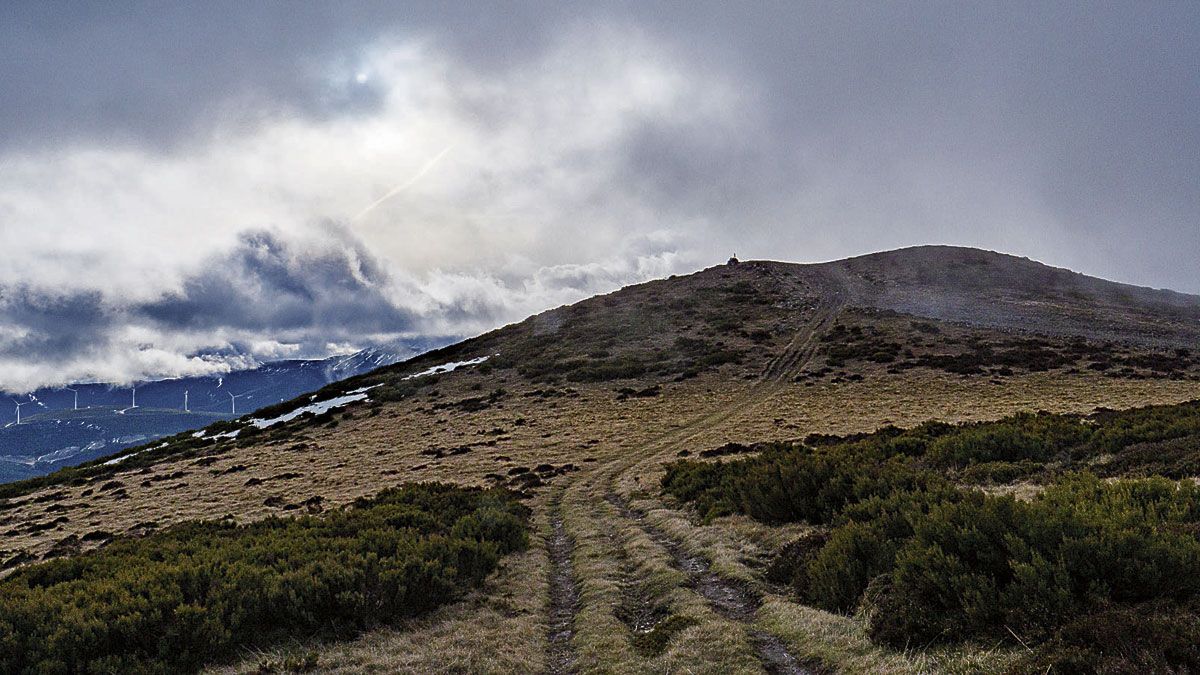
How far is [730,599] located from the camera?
10742 millimetres

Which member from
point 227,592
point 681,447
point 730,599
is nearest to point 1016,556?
point 730,599

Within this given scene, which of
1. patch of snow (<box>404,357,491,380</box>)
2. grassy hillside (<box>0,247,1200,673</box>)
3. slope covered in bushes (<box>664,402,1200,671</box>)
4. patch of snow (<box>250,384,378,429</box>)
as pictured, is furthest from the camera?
patch of snow (<box>404,357,491,380</box>)

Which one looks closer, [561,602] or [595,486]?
[561,602]

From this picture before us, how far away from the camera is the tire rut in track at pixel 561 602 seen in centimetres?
905

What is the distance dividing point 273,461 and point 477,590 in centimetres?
3289

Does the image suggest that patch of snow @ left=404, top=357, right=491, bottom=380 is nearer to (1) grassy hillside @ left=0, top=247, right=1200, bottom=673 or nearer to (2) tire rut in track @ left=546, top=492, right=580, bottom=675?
(1) grassy hillside @ left=0, top=247, right=1200, bottom=673

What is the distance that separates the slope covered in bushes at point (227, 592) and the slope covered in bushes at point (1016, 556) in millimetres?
6925

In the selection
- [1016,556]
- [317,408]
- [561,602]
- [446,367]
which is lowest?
[561,602]

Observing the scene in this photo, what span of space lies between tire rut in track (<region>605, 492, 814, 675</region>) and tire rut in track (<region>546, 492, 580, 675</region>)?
230 cm

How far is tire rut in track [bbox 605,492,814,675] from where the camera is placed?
799 cm

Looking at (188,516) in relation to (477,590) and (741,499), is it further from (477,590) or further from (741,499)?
(741,499)

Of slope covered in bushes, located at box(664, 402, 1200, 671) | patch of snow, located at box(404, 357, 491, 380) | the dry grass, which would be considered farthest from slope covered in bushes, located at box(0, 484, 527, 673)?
patch of snow, located at box(404, 357, 491, 380)

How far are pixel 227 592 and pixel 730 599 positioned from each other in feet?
28.2

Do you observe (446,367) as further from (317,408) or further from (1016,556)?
(1016,556)
